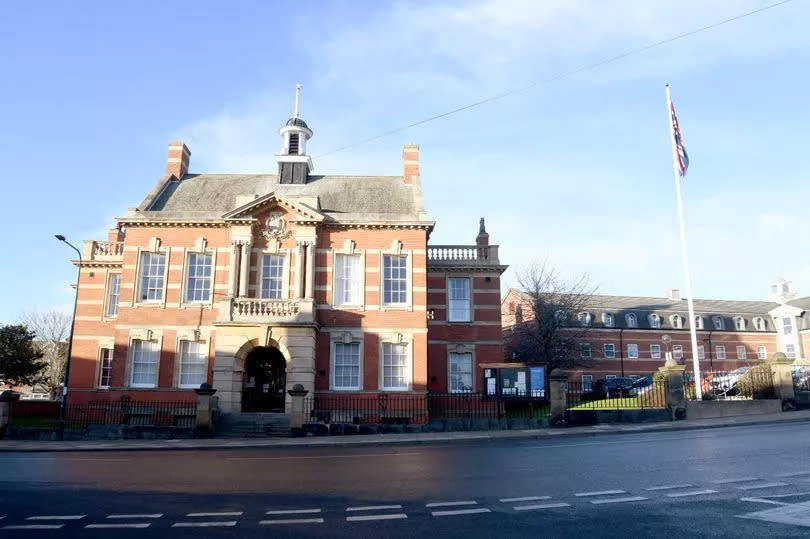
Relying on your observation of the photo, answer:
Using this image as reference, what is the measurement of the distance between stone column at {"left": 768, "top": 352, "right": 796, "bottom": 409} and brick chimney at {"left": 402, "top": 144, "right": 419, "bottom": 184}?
1991cm

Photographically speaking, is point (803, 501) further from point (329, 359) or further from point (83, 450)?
point (329, 359)

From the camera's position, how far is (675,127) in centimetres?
2705

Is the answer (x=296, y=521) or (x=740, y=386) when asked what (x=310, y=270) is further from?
(x=296, y=521)

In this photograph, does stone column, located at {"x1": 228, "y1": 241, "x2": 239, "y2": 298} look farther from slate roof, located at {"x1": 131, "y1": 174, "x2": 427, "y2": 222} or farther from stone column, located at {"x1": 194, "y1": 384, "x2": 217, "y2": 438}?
stone column, located at {"x1": 194, "y1": 384, "x2": 217, "y2": 438}

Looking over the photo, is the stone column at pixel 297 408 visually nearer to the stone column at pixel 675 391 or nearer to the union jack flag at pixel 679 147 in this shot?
the stone column at pixel 675 391

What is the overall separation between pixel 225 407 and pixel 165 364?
416cm

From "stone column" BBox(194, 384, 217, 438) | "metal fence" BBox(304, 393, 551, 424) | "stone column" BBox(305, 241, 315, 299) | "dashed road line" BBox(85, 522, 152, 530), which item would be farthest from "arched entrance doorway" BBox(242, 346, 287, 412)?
"dashed road line" BBox(85, 522, 152, 530)

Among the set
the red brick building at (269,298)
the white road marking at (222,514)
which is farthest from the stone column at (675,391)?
the white road marking at (222,514)

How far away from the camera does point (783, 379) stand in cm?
2388

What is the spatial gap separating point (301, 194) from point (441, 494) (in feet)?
82.5

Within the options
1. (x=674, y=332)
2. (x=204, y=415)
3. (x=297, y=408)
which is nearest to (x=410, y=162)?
(x=297, y=408)

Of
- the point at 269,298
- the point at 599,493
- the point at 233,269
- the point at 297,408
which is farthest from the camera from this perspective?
the point at 233,269

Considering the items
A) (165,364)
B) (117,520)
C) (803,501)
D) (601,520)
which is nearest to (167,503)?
(117,520)

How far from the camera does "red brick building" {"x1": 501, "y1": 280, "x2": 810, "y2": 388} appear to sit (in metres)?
60.2
